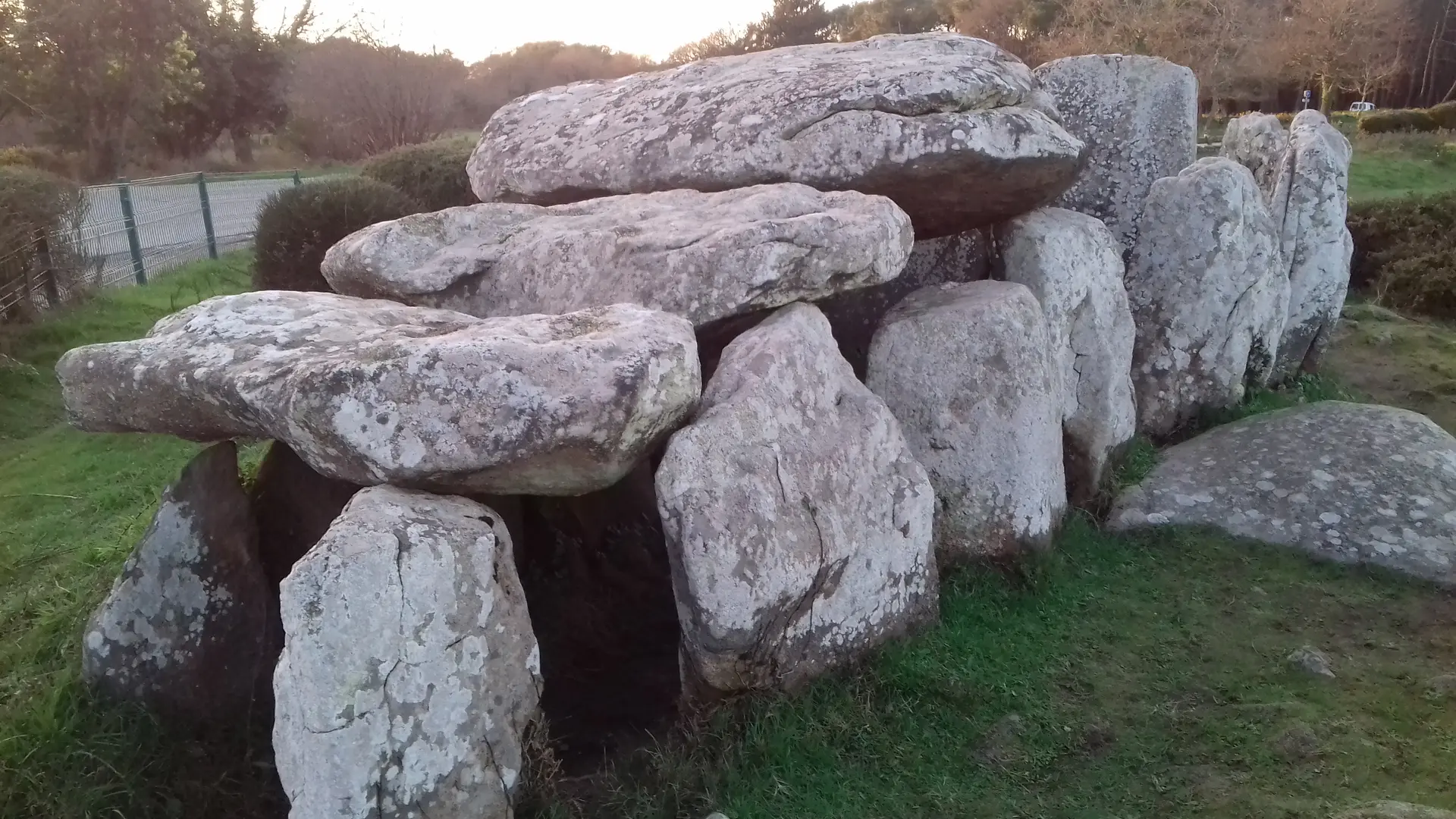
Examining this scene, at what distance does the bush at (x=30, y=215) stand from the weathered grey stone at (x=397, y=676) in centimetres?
748

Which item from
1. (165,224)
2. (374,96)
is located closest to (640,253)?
(165,224)

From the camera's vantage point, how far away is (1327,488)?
4.47m

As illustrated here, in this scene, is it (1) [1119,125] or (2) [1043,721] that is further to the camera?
(1) [1119,125]

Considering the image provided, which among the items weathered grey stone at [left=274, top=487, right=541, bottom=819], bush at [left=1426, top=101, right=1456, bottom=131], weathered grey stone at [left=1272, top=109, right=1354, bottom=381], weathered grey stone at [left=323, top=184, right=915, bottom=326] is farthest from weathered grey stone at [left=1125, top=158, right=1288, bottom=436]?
bush at [left=1426, top=101, right=1456, bottom=131]

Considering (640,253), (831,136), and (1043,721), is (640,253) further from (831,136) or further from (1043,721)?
(1043,721)

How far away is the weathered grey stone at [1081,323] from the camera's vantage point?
477cm

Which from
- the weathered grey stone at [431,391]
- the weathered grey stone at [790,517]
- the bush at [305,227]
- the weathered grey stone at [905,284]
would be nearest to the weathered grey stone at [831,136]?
the weathered grey stone at [905,284]

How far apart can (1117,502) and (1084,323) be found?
2.88ft

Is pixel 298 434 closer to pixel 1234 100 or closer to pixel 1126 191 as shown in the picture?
pixel 1126 191

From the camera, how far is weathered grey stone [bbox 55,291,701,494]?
2.90 meters

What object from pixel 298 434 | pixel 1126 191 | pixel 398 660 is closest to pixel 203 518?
pixel 298 434

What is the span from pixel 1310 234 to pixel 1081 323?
2.33 metres

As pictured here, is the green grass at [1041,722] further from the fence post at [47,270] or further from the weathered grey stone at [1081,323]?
the fence post at [47,270]

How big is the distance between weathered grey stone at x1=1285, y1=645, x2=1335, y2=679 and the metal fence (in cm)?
927
